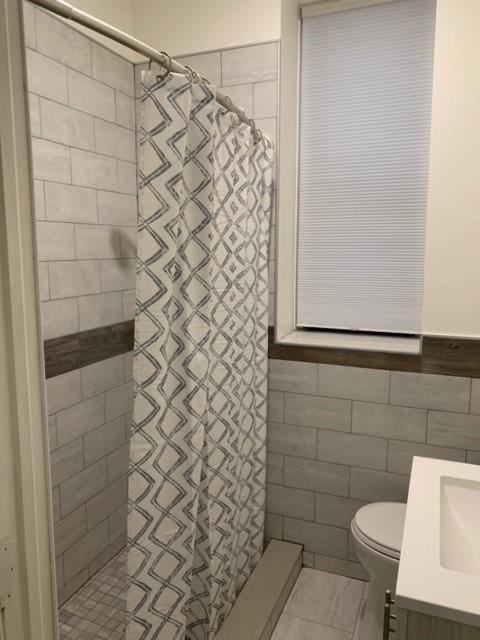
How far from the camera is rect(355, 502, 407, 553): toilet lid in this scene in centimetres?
187

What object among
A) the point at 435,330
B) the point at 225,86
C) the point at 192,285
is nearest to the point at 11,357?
the point at 192,285

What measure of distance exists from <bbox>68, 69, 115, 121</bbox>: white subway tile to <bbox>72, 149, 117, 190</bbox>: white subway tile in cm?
19

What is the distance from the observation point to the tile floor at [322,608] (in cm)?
204

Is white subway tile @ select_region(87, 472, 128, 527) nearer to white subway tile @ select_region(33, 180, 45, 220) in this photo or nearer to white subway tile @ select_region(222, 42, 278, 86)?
white subway tile @ select_region(33, 180, 45, 220)

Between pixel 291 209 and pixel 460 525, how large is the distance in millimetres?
1637

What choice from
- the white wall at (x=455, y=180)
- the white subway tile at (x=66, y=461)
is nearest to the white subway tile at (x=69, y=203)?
the white subway tile at (x=66, y=461)

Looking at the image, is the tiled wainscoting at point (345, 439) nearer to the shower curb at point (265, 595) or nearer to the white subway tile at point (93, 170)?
the shower curb at point (265, 595)

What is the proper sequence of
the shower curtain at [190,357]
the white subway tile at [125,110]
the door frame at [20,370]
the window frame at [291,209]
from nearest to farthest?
the door frame at [20,370], the shower curtain at [190,357], the window frame at [291,209], the white subway tile at [125,110]

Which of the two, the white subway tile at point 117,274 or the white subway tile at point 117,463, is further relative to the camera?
the white subway tile at point 117,463

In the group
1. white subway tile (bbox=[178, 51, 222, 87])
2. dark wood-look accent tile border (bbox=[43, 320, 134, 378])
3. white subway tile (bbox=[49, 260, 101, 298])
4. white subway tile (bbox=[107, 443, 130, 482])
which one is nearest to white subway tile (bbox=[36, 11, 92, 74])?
white subway tile (bbox=[178, 51, 222, 87])

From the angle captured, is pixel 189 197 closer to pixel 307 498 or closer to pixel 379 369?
pixel 379 369

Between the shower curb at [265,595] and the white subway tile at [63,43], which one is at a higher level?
the white subway tile at [63,43]

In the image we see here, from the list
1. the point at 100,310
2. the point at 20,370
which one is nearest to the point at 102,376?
the point at 100,310

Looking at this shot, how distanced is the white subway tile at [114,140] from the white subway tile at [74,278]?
0.55 metres
